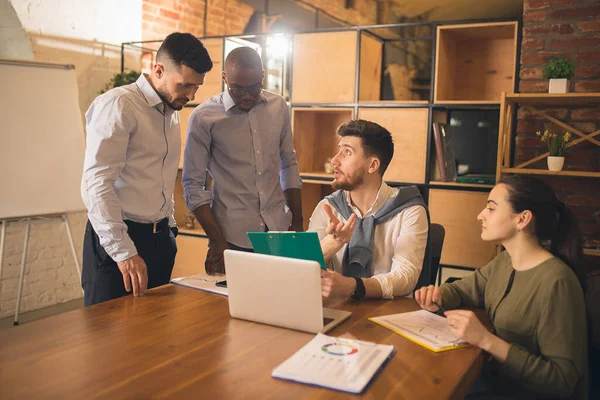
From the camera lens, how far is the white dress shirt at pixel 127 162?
1900 millimetres

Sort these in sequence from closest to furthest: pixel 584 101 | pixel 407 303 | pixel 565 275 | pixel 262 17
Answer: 1. pixel 565 275
2. pixel 407 303
3. pixel 584 101
4. pixel 262 17

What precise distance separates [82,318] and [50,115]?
2.50 meters

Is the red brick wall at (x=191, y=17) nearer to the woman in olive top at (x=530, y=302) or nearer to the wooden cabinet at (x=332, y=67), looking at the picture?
the wooden cabinet at (x=332, y=67)

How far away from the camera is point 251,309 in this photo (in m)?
1.57

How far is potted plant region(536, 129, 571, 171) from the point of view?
294cm

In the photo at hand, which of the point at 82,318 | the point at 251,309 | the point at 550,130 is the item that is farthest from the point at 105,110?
the point at 550,130

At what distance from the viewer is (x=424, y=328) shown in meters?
1.55

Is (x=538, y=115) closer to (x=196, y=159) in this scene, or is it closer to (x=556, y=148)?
(x=556, y=148)

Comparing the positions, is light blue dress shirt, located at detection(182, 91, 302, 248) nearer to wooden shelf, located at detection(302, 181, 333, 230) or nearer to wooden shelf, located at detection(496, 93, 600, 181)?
wooden shelf, located at detection(496, 93, 600, 181)

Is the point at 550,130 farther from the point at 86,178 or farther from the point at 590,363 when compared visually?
the point at 86,178

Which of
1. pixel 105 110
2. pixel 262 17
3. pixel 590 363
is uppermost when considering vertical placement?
pixel 262 17

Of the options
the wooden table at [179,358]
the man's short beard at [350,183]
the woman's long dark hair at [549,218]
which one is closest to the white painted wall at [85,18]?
the man's short beard at [350,183]

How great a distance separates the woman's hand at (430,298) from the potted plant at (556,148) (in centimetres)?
157

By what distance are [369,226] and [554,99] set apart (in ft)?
5.02
